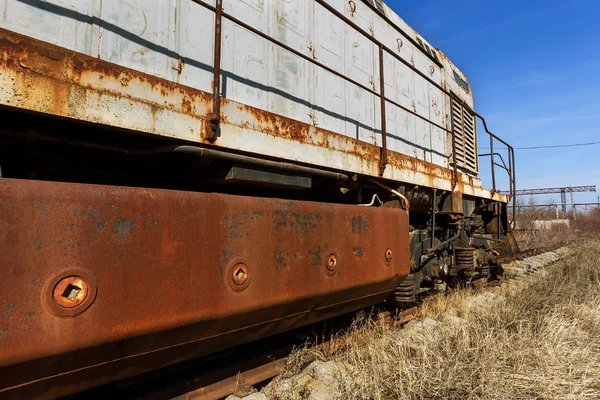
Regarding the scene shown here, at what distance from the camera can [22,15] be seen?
1755 millimetres

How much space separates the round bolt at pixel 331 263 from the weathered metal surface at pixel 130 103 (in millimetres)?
604

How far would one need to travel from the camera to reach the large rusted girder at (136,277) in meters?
1.24

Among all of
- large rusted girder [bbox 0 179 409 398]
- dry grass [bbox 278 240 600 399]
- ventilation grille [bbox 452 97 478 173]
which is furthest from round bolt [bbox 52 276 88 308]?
ventilation grille [bbox 452 97 478 173]

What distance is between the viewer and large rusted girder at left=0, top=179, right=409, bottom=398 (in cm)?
124

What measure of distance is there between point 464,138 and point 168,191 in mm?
5826

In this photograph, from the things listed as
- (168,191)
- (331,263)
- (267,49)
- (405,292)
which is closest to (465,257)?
(405,292)

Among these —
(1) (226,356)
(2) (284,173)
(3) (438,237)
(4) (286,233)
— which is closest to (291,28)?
(2) (284,173)

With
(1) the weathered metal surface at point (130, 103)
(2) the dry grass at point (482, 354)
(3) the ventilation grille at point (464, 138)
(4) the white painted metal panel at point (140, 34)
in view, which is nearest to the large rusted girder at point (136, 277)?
A: (1) the weathered metal surface at point (130, 103)

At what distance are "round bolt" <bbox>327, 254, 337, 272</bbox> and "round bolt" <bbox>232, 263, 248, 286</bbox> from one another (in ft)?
2.11

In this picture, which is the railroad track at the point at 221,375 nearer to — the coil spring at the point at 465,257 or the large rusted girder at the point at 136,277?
the large rusted girder at the point at 136,277

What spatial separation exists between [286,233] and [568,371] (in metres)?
2.35

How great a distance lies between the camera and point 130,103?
5.36 ft

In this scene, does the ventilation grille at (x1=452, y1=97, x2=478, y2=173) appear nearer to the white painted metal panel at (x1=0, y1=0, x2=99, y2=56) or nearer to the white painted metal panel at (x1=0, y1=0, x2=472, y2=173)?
the white painted metal panel at (x1=0, y1=0, x2=472, y2=173)

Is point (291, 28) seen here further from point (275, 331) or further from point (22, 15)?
point (275, 331)
